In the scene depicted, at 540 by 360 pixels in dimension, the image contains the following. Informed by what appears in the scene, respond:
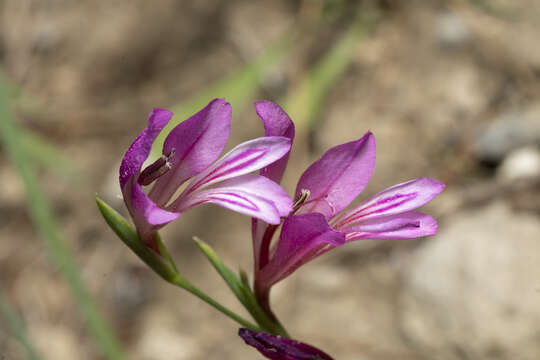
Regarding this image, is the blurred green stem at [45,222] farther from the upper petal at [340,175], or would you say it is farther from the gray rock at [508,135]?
the gray rock at [508,135]

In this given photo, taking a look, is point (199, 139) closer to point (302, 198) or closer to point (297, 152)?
point (302, 198)

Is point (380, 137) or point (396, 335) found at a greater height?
point (380, 137)

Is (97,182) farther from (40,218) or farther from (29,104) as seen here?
(40,218)

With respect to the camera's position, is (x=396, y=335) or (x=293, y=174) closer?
(x=396, y=335)

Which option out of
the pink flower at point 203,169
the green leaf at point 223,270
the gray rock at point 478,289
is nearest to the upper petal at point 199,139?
the pink flower at point 203,169

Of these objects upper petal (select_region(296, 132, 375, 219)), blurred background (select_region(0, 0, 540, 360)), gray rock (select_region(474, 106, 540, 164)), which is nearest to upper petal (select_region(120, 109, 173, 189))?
upper petal (select_region(296, 132, 375, 219))

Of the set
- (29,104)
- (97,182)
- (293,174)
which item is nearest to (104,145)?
(97,182)
